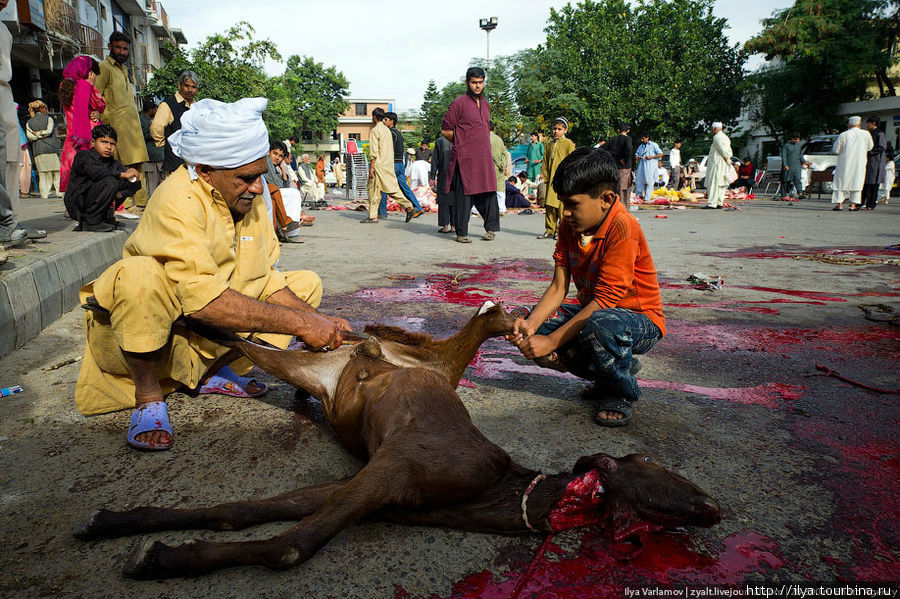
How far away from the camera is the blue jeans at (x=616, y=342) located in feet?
8.02

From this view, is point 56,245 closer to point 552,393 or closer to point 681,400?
point 552,393

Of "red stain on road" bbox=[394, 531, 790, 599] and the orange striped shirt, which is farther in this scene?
the orange striped shirt

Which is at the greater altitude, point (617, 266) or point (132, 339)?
point (617, 266)

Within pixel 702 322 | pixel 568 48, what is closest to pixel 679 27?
pixel 568 48

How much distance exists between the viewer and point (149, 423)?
225 centimetres

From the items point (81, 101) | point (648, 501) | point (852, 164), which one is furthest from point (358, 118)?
point (648, 501)

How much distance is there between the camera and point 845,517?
1.77m

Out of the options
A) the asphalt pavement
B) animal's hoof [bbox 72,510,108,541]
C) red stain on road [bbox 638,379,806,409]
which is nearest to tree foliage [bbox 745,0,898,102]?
the asphalt pavement

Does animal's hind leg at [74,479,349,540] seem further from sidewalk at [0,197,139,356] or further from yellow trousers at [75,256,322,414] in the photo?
sidewalk at [0,197,139,356]

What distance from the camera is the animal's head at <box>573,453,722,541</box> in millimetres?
1585

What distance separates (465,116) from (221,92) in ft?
69.8

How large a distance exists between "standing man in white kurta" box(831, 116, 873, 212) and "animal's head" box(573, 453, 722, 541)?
14900 millimetres

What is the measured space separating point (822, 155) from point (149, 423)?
23.9 m

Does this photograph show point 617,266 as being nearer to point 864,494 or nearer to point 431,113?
point 864,494
